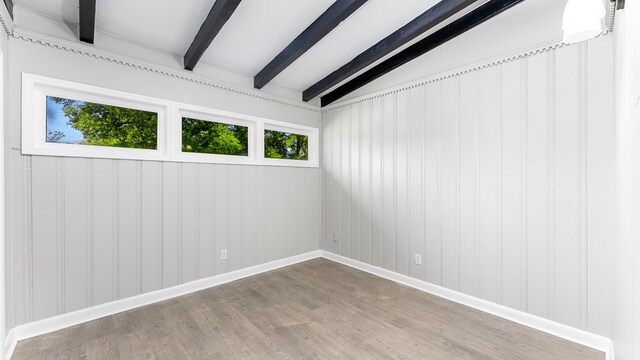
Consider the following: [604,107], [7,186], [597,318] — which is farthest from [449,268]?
[7,186]

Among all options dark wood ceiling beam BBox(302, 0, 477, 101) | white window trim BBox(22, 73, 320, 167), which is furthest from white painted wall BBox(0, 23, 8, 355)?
dark wood ceiling beam BBox(302, 0, 477, 101)

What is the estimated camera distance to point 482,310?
101 inches

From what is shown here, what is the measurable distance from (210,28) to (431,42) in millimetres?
2088

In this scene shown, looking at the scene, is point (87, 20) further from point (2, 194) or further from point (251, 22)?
point (2, 194)

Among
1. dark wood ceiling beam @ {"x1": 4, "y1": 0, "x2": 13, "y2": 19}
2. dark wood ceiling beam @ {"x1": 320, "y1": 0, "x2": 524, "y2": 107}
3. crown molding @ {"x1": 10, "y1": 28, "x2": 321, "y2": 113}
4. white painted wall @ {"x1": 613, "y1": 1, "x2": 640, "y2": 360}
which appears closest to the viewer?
white painted wall @ {"x1": 613, "y1": 1, "x2": 640, "y2": 360}

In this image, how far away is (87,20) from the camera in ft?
6.96

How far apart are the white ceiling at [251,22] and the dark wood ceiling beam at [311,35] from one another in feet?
0.18

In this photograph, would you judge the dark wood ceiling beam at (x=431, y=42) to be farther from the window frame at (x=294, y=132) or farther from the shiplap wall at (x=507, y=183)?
the window frame at (x=294, y=132)

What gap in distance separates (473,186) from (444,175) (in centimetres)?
30

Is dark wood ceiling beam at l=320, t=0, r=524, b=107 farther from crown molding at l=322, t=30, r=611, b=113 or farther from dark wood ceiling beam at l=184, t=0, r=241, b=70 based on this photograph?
dark wood ceiling beam at l=184, t=0, r=241, b=70

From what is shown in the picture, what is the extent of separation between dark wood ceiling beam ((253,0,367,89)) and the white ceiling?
56 millimetres

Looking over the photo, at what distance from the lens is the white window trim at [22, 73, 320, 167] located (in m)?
2.16

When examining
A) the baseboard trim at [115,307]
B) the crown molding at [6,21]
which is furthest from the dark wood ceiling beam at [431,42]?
the crown molding at [6,21]

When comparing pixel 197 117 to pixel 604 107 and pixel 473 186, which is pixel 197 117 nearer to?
pixel 473 186
